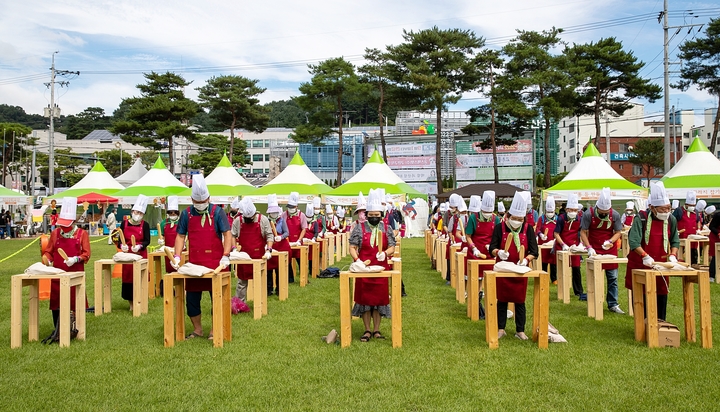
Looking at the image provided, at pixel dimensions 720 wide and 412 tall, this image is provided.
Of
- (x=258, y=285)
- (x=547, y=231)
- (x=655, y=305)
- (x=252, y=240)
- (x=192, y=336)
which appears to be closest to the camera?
(x=655, y=305)

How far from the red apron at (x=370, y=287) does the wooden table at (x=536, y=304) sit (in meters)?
1.32

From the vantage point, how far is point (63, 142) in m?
82.8

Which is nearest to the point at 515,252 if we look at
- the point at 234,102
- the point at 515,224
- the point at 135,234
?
the point at 515,224

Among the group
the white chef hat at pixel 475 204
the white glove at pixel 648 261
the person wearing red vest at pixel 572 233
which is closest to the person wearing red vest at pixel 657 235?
the white glove at pixel 648 261

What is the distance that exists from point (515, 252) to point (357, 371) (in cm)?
289

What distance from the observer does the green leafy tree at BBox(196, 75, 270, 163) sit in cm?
4503

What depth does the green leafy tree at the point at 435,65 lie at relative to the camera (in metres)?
36.6

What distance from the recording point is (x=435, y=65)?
37.6m

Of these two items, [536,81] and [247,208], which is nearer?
[247,208]

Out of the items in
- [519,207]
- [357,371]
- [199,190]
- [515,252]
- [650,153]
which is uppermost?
[650,153]

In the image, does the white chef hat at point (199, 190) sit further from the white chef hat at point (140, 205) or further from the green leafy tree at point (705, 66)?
the green leafy tree at point (705, 66)

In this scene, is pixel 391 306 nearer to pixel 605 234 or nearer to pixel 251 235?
pixel 251 235

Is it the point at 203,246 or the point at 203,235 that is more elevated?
the point at 203,235

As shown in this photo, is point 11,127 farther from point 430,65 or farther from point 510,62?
point 510,62
